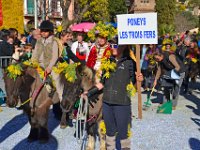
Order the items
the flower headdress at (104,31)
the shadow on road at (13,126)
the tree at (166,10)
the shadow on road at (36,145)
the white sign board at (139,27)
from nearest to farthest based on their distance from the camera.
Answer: the flower headdress at (104,31) < the shadow on road at (36,145) < the shadow on road at (13,126) < the white sign board at (139,27) < the tree at (166,10)

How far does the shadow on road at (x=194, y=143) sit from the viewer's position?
6899 mm

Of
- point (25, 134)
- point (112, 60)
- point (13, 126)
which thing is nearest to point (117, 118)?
point (112, 60)

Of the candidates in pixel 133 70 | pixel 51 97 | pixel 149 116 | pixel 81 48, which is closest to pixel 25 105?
pixel 51 97

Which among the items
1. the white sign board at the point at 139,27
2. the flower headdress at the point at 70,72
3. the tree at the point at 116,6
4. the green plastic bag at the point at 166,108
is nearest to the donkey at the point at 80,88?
the flower headdress at the point at 70,72

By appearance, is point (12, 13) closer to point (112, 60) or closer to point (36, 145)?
point (36, 145)

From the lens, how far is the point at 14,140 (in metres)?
7.30

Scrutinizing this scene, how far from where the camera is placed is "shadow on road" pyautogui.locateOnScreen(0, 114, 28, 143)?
304 inches

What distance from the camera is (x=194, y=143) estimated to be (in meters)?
7.14

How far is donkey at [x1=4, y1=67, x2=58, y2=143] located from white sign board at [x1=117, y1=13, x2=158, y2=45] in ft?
6.93

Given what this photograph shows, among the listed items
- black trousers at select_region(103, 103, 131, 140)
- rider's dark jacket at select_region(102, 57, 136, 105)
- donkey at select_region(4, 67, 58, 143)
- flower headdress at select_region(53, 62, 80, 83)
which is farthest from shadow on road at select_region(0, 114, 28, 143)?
rider's dark jacket at select_region(102, 57, 136, 105)

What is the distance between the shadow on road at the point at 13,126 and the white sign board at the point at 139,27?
9.83 ft

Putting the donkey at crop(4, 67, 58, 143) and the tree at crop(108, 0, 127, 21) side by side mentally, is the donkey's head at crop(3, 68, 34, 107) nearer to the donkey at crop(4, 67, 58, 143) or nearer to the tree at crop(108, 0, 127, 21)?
the donkey at crop(4, 67, 58, 143)

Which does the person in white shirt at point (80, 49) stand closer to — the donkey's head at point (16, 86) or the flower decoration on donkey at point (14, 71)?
the donkey's head at point (16, 86)

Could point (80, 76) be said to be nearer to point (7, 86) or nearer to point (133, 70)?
point (133, 70)
